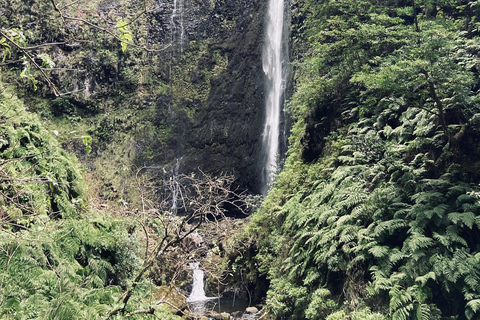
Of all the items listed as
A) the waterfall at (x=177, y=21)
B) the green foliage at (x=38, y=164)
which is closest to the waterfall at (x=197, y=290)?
the green foliage at (x=38, y=164)

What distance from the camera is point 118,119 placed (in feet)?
92.3

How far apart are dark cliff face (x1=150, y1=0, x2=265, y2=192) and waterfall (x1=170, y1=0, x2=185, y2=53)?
0.08m

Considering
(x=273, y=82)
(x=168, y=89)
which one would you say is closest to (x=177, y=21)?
(x=168, y=89)

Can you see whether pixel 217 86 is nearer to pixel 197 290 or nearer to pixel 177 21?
pixel 177 21

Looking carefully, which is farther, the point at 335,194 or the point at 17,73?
the point at 17,73

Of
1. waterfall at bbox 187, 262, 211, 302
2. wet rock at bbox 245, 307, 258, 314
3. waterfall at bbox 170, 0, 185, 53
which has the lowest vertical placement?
waterfall at bbox 187, 262, 211, 302

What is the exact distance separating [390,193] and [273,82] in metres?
16.7

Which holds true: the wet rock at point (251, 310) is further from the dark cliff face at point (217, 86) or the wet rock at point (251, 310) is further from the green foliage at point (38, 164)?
the dark cliff face at point (217, 86)

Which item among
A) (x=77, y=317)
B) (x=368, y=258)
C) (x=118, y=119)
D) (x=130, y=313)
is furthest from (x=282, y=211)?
(x=118, y=119)

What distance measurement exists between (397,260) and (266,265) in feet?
17.6

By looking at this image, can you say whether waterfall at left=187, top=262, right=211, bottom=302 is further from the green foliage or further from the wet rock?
the green foliage

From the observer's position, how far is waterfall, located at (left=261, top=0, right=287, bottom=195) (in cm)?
2341

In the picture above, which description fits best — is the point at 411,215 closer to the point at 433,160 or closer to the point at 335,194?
the point at 433,160

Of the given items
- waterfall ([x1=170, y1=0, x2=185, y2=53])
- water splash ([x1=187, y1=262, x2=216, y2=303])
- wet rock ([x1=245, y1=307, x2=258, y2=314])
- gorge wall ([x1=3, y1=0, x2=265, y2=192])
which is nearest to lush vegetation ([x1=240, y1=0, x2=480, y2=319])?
wet rock ([x1=245, y1=307, x2=258, y2=314])
